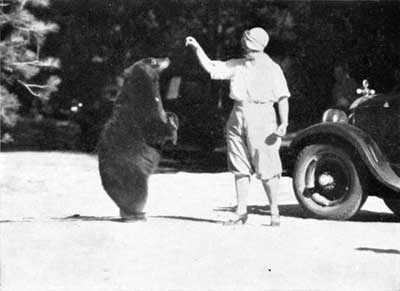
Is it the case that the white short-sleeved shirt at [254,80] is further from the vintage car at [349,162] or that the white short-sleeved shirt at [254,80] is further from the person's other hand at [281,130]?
the vintage car at [349,162]

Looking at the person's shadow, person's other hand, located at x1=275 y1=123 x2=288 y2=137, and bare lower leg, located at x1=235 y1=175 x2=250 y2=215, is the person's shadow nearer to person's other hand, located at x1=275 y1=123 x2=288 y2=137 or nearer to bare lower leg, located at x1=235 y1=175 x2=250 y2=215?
bare lower leg, located at x1=235 y1=175 x2=250 y2=215

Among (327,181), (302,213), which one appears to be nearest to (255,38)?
(327,181)

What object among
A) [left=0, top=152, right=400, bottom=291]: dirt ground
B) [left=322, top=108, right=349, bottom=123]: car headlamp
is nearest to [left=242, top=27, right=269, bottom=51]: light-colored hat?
[left=0, top=152, right=400, bottom=291]: dirt ground

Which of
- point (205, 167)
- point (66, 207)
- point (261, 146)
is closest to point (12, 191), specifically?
point (66, 207)

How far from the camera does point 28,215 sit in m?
9.08

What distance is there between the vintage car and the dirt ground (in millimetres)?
291

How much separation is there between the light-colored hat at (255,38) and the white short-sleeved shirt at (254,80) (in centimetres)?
13

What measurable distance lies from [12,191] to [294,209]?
3728 millimetres

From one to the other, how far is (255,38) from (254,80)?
38cm

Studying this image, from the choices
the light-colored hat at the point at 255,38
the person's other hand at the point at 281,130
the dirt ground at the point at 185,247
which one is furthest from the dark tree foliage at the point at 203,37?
the person's other hand at the point at 281,130

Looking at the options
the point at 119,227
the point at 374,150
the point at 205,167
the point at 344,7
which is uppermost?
the point at 344,7

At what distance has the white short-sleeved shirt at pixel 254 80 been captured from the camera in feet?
25.1

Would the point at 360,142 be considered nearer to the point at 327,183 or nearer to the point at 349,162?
the point at 349,162

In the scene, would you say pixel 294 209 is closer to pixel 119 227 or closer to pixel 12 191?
pixel 119 227
